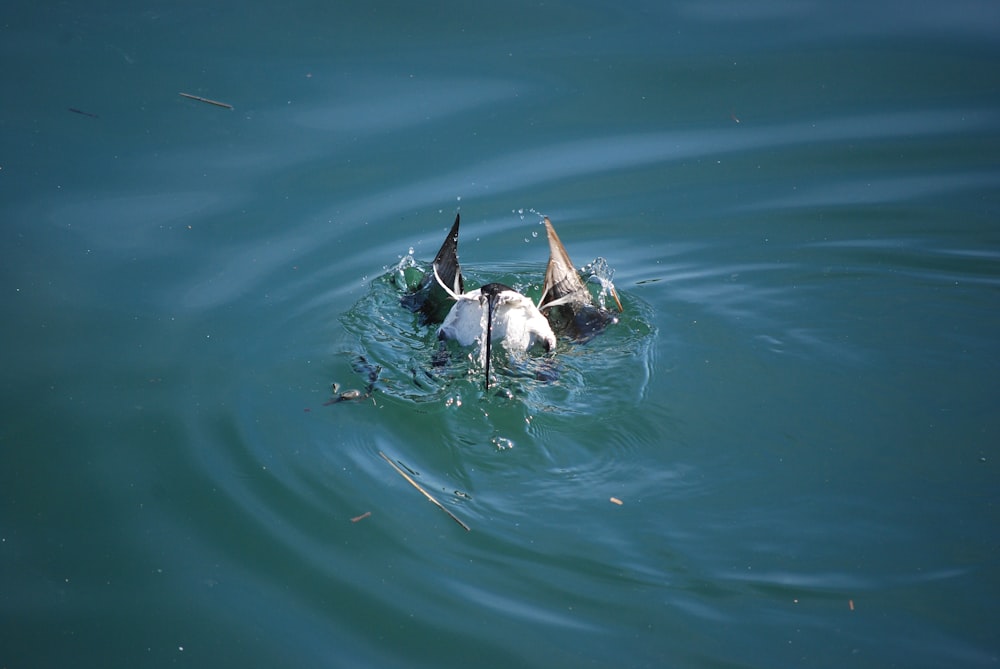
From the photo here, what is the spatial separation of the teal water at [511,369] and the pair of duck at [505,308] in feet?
0.51

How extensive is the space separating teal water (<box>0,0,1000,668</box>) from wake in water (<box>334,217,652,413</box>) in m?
0.03

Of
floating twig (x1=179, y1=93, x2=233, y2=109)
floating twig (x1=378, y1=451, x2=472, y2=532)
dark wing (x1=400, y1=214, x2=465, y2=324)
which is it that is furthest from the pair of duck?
floating twig (x1=179, y1=93, x2=233, y2=109)

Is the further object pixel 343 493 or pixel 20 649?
pixel 343 493

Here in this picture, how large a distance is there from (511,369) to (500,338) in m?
0.16

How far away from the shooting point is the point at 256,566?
3174 mm

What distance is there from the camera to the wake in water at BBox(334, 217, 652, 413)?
4.03 m

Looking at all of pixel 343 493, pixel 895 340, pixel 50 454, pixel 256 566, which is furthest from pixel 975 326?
pixel 50 454

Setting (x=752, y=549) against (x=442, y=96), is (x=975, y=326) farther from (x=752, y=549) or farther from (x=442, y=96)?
(x=442, y=96)

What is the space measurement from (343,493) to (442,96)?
3428 mm

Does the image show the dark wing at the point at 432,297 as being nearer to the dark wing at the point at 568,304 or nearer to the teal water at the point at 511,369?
the teal water at the point at 511,369

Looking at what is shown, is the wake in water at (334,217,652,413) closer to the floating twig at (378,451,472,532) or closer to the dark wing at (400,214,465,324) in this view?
the dark wing at (400,214,465,324)

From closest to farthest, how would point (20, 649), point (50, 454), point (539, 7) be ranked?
point (20, 649), point (50, 454), point (539, 7)

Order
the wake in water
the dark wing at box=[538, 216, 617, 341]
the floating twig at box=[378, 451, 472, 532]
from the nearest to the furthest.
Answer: the floating twig at box=[378, 451, 472, 532], the wake in water, the dark wing at box=[538, 216, 617, 341]

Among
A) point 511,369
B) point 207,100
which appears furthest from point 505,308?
point 207,100
